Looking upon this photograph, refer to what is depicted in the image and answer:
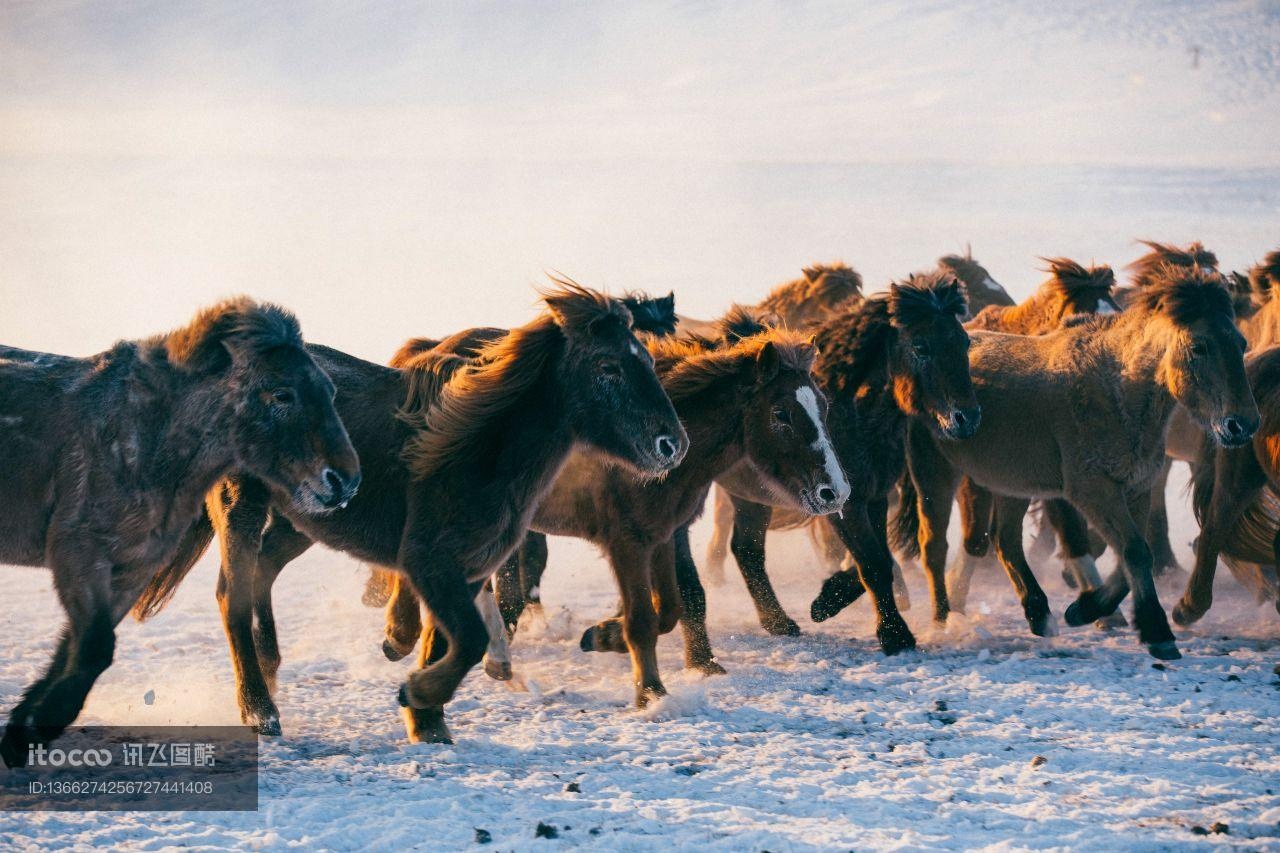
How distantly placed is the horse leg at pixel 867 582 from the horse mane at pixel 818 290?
390 centimetres

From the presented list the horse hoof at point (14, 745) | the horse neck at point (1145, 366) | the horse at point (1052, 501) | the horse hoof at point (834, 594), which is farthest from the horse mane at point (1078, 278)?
the horse hoof at point (14, 745)

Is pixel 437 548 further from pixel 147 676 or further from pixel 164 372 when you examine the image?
pixel 147 676

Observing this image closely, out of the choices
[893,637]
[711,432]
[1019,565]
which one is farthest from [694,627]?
[1019,565]

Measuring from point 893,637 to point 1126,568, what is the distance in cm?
153

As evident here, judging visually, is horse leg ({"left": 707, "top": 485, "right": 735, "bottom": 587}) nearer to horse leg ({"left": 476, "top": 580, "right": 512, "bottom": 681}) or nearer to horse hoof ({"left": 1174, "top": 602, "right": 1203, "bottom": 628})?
horse hoof ({"left": 1174, "top": 602, "right": 1203, "bottom": 628})

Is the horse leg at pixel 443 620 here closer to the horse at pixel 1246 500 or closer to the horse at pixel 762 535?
the horse at pixel 762 535

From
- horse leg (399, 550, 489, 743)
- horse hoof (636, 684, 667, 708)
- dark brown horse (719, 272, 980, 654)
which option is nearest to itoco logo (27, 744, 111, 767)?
horse leg (399, 550, 489, 743)

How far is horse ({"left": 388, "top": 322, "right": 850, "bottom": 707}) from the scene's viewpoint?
7645 millimetres

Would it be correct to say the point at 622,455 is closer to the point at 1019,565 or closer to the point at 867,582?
the point at 867,582

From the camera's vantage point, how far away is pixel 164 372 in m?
6.49

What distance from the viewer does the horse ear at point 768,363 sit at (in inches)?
309

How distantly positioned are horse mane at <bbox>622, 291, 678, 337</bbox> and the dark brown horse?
1.11 m

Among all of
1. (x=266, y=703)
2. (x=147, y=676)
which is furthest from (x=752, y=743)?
(x=147, y=676)

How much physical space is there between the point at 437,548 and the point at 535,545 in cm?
284
